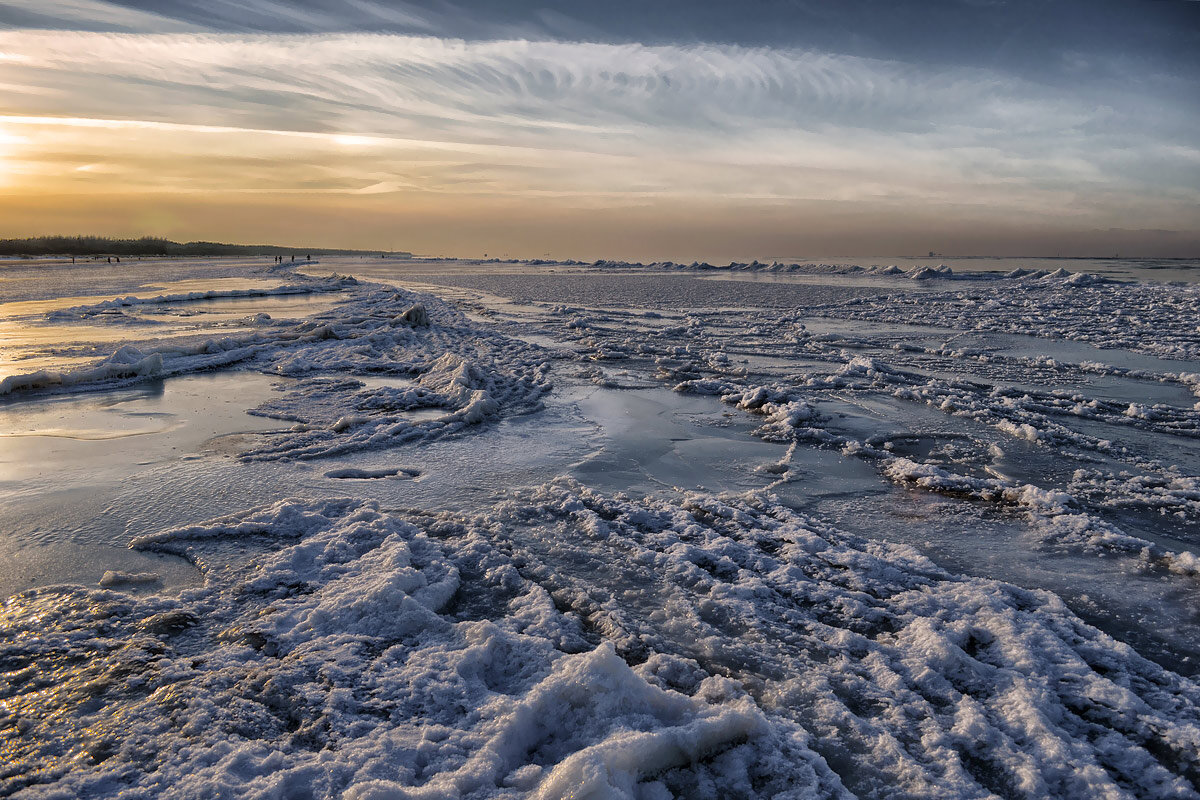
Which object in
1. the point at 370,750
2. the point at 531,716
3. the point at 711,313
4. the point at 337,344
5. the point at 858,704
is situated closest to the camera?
the point at 370,750

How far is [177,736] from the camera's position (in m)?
2.53

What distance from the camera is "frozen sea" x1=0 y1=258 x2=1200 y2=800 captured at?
2480 mm

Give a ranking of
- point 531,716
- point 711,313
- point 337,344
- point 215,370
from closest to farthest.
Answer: point 531,716
point 215,370
point 337,344
point 711,313

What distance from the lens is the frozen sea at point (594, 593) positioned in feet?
8.14

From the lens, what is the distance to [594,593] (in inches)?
148

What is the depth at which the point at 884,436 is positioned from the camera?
23.5 ft

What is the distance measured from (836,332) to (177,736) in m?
17.3

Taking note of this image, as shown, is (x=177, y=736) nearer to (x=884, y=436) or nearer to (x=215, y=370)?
(x=884, y=436)

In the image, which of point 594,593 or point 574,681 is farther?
point 594,593

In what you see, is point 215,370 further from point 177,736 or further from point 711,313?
point 711,313

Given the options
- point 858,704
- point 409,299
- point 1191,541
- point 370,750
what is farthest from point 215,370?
point 409,299

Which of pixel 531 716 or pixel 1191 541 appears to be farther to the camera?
pixel 1191 541

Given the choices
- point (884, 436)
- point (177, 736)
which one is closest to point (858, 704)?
point (177, 736)

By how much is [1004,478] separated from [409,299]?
23.2 m
